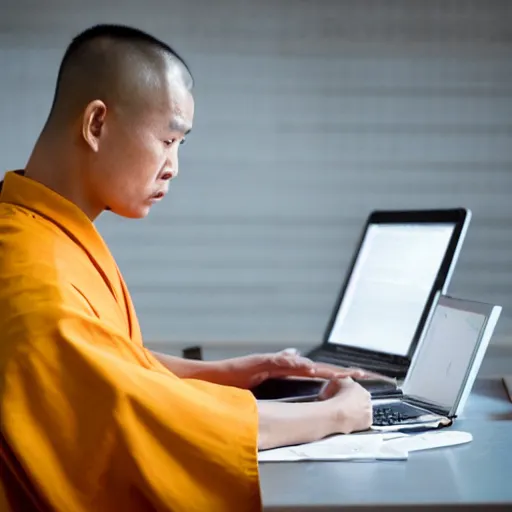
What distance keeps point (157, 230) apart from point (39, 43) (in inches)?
23.0

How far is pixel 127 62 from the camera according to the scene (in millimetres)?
1227

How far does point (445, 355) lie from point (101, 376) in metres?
0.72

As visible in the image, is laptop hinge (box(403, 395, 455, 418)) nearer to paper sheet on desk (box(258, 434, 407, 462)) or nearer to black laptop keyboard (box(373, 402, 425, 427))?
black laptop keyboard (box(373, 402, 425, 427))

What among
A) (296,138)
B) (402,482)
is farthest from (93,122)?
(296,138)

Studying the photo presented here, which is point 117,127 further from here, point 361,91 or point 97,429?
point 361,91

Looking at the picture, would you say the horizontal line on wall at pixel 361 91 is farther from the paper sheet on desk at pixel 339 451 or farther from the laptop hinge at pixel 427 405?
the paper sheet on desk at pixel 339 451

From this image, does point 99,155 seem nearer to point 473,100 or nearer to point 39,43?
point 39,43

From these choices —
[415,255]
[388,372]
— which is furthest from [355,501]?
[415,255]

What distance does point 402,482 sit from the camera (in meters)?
0.99

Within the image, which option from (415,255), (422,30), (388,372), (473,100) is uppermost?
(422,30)

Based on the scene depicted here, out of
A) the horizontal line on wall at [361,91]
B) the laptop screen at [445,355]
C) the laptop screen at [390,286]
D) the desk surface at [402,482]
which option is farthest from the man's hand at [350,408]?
the horizontal line on wall at [361,91]

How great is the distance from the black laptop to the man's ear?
776mm

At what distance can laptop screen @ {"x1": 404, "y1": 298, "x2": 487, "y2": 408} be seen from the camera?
4.58 ft

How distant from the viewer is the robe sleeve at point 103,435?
94cm
